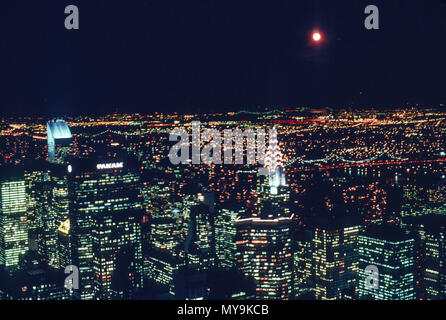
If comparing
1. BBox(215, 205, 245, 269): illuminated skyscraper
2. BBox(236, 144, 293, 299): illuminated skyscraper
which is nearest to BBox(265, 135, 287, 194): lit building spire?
BBox(236, 144, 293, 299): illuminated skyscraper

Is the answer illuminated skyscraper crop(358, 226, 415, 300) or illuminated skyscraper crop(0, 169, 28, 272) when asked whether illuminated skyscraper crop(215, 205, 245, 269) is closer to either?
illuminated skyscraper crop(358, 226, 415, 300)

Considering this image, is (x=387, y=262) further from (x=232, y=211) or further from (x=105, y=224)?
(x=105, y=224)

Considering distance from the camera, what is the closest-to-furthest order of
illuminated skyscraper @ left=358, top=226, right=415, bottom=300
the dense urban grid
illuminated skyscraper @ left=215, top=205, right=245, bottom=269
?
the dense urban grid < illuminated skyscraper @ left=358, top=226, right=415, bottom=300 < illuminated skyscraper @ left=215, top=205, right=245, bottom=269

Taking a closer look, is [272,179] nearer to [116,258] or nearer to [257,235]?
[257,235]

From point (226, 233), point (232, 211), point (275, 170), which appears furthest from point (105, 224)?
point (275, 170)

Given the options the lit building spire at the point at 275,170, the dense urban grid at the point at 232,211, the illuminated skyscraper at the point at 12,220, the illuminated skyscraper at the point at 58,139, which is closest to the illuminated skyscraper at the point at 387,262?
the dense urban grid at the point at 232,211

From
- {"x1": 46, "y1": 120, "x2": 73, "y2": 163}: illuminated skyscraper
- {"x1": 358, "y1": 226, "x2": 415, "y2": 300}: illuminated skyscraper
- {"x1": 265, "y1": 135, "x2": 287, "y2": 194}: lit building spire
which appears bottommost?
{"x1": 358, "y1": 226, "x2": 415, "y2": 300}: illuminated skyscraper

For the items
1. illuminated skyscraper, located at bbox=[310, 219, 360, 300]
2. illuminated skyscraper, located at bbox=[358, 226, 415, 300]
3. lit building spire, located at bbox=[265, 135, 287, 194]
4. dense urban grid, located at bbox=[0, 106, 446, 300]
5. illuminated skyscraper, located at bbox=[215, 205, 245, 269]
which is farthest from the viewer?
illuminated skyscraper, located at bbox=[215, 205, 245, 269]
